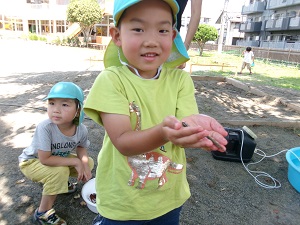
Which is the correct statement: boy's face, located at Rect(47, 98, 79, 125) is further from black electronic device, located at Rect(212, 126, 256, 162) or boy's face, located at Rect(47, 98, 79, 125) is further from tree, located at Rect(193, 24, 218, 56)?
tree, located at Rect(193, 24, 218, 56)

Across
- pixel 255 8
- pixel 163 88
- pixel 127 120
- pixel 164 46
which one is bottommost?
pixel 127 120

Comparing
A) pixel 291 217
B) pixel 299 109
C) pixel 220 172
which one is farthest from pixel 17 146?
pixel 299 109

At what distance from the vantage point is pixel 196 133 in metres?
0.79

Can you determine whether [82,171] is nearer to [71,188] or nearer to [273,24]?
[71,188]

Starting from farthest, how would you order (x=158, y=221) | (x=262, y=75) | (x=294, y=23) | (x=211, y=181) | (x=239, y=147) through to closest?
(x=294, y=23)
(x=262, y=75)
(x=239, y=147)
(x=211, y=181)
(x=158, y=221)

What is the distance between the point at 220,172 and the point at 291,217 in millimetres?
958

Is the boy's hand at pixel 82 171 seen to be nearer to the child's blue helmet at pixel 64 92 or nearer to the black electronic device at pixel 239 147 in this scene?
the child's blue helmet at pixel 64 92

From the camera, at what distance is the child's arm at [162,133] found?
2.65 feet

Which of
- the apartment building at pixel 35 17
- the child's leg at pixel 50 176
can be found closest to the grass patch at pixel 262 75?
the child's leg at pixel 50 176

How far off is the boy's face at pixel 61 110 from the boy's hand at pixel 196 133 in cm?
154

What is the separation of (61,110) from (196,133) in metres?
1.65

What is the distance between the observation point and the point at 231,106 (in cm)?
654

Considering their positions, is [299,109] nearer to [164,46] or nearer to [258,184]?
[258,184]

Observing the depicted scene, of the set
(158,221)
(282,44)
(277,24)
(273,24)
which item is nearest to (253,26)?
(273,24)
